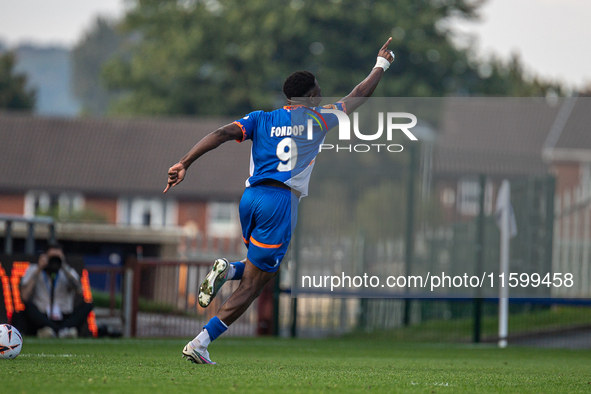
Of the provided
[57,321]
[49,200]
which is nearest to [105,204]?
[49,200]

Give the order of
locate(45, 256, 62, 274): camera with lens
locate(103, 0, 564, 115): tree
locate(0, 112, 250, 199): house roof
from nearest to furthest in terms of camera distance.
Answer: locate(45, 256, 62, 274): camera with lens → locate(103, 0, 564, 115): tree → locate(0, 112, 250, 199): house roof

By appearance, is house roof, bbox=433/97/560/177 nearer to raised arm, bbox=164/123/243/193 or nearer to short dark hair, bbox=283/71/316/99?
short dark hair, bbox=283/71/316/99

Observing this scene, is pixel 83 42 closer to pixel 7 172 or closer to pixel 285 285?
pixel 7 172

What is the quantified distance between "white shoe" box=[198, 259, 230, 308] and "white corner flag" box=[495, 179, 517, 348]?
6722mm

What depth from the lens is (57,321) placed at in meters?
11.6

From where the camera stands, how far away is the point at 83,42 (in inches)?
6024

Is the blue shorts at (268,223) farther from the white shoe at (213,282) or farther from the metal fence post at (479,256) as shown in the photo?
the metal fence post at (479,256)

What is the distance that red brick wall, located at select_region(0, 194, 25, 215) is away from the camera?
45.3 m

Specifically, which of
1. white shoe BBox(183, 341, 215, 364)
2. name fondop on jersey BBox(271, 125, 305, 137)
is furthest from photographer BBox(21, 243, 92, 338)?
name fondop on jersey BBox(271, 125, 305, 137)

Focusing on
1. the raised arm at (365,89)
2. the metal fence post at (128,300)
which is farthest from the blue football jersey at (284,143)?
the metal fence post at (128,300)

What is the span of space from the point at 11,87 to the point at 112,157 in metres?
17.0

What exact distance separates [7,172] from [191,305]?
35.3 m

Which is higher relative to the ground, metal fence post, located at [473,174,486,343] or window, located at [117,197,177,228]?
window, located at [117,197,177,228]

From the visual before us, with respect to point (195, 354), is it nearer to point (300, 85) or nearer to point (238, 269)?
point (238, 269)
